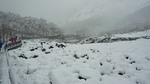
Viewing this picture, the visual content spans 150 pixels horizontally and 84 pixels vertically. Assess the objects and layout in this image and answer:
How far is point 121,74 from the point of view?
5.39m

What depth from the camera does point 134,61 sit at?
22.2 ft

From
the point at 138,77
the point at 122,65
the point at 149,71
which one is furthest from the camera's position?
the point at 122,65

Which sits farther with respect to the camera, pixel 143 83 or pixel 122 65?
pixel 122 65

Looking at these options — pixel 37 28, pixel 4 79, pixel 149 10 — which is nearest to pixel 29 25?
pixel 37 28

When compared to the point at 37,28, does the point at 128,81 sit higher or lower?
lower

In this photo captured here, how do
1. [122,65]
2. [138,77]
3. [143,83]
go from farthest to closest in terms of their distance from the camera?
[122,65]
[138,77]
[143,83]

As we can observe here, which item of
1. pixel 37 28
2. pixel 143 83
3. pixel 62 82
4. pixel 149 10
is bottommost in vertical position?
pixel 143 83

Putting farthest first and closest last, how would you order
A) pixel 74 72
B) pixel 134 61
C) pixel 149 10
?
pixel 149 10 → pixel 134 61 → pixel 74 72

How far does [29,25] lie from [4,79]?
313 feet

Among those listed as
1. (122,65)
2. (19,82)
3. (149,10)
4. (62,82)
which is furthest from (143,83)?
(149,10)

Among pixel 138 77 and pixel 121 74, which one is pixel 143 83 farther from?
Answer: pixel 121 74

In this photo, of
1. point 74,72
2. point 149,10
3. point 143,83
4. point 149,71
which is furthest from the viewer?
point 149,10

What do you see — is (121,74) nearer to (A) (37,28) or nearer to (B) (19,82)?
(B) (19,82)

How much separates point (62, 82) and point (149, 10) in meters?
155
